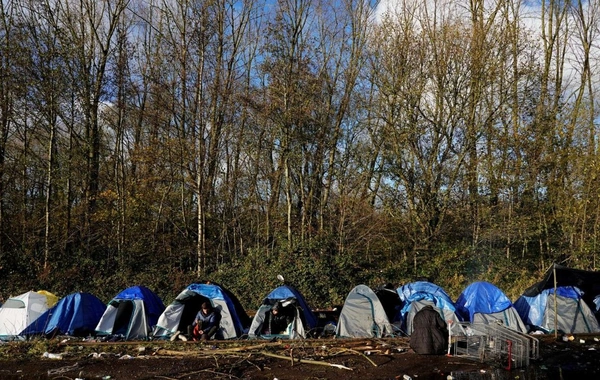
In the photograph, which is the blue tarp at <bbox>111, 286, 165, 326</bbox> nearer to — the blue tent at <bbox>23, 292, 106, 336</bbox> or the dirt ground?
the blue tent at <bbox>23, 292, 106, 336</bbox>

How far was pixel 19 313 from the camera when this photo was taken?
36.7 feet

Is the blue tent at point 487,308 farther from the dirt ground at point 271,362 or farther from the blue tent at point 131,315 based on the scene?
the blue tent at point 131,315

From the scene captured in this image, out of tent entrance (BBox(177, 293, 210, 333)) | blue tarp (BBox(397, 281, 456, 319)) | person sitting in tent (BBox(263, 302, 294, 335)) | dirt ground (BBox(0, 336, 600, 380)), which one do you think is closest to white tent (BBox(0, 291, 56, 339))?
dirt ground (BBox(0, 336, 600, 380))

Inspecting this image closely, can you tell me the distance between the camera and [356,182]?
64.7 feet

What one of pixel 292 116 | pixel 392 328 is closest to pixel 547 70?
pixel 292 116

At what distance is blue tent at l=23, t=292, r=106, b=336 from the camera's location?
1107 centimetres

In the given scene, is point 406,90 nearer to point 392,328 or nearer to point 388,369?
point 392,328

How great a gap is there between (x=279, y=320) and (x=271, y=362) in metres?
2.85

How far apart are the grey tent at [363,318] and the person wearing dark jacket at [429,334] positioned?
1.69m

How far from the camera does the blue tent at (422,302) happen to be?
37.2ft

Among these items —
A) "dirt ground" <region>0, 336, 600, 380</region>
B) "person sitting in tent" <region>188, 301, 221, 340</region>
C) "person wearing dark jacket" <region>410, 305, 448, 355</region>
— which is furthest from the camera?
"person sitting in tent" <region>188, 301, 221, 340</region>

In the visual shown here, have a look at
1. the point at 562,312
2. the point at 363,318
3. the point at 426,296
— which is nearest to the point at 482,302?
the point at 426,296

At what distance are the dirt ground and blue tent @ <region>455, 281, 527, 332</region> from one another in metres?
0.98

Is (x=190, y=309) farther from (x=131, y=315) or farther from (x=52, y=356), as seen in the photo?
(x=52, y=356)
